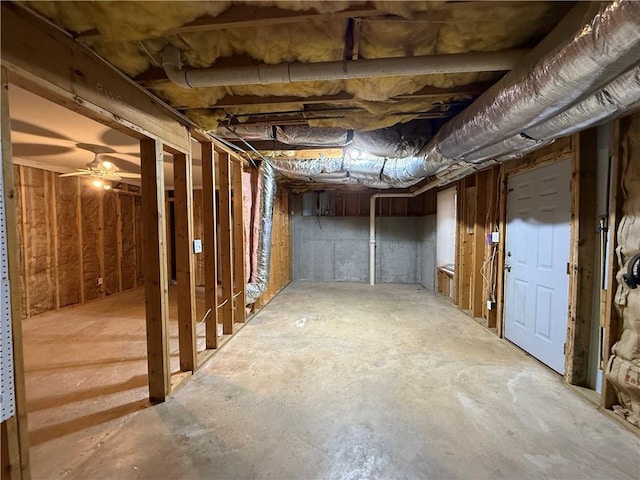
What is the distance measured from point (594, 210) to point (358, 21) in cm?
Result: 211

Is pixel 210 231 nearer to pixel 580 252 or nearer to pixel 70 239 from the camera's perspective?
pixel 580 252

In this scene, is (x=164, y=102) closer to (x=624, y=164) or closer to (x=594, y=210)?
(x=624, y=164)

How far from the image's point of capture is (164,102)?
1.99 meters

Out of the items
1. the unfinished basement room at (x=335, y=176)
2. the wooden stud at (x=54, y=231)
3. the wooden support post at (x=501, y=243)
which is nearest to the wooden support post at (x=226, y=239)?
the unfinished basement room at (x=335, y=176)

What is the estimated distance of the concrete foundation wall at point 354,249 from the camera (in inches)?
253

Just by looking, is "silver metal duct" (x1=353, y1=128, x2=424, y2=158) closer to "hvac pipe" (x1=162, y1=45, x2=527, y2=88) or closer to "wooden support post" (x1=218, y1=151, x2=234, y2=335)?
"hvac pipe" (x1=162, y1=45, x2=527, y2=88)

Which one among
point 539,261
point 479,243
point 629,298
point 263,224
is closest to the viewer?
point 629,298

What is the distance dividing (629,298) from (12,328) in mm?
3033

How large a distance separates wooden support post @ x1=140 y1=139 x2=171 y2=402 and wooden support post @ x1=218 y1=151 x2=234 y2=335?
1.07 meters

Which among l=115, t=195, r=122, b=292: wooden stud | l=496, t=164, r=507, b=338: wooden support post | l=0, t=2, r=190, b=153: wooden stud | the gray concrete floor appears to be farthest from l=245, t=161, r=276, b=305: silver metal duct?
l=115, t=195, r=122, b=292: wooden stud

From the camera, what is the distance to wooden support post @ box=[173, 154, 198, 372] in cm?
233

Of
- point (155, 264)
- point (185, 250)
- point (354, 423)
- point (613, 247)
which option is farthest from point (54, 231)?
point (613, 247)

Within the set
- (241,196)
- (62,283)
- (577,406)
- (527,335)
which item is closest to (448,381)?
(577,406)

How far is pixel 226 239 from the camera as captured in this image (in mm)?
3137
